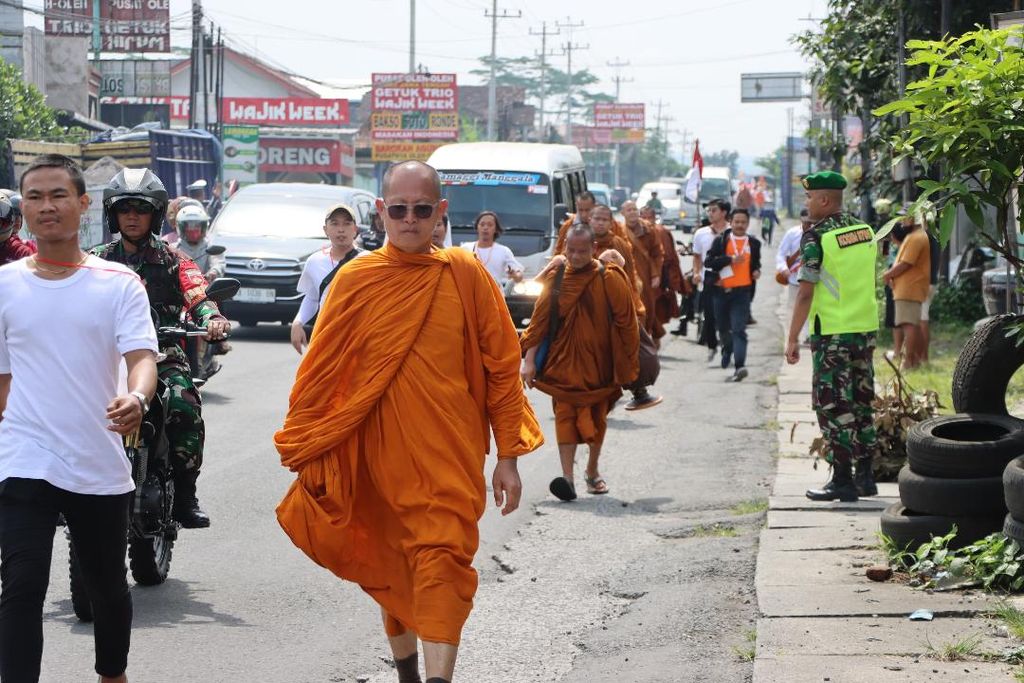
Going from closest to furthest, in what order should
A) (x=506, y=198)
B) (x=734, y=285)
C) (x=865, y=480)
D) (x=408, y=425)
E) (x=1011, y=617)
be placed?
(x=408, y=425) → (x=1011, y=617) → (x=865, y=480) → (x=734, y=285) → (x=506, y=198)

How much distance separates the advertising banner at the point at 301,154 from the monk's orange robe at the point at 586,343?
2217 inches

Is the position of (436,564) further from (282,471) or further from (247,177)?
(247,177)

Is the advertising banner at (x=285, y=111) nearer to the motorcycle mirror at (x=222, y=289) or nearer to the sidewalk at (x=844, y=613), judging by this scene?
the sidewalk at (x=844, y=613)

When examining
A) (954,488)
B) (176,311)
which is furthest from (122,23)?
(954,488)

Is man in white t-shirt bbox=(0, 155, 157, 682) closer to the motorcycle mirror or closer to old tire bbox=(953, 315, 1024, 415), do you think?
the motorcycle mirror

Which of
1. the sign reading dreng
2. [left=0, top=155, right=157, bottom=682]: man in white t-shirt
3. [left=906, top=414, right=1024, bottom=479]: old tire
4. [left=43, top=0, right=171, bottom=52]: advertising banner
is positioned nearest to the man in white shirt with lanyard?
[left=906, top=414, right=1024, bottom=479]: old tire

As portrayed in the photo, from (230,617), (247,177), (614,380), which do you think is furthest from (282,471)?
(247,177)

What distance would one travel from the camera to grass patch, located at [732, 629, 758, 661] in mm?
5992

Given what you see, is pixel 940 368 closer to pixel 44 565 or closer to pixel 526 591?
pixel 526 591

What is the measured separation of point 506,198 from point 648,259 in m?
5.51

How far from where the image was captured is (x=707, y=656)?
608 centimetres

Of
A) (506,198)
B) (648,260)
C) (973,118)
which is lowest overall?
(648,260)

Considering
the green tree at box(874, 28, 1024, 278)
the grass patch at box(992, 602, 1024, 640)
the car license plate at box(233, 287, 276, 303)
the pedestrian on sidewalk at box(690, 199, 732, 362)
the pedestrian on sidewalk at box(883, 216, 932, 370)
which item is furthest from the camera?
the car license plate at box(233, 287, 276, 303)

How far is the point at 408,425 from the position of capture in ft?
16.6
